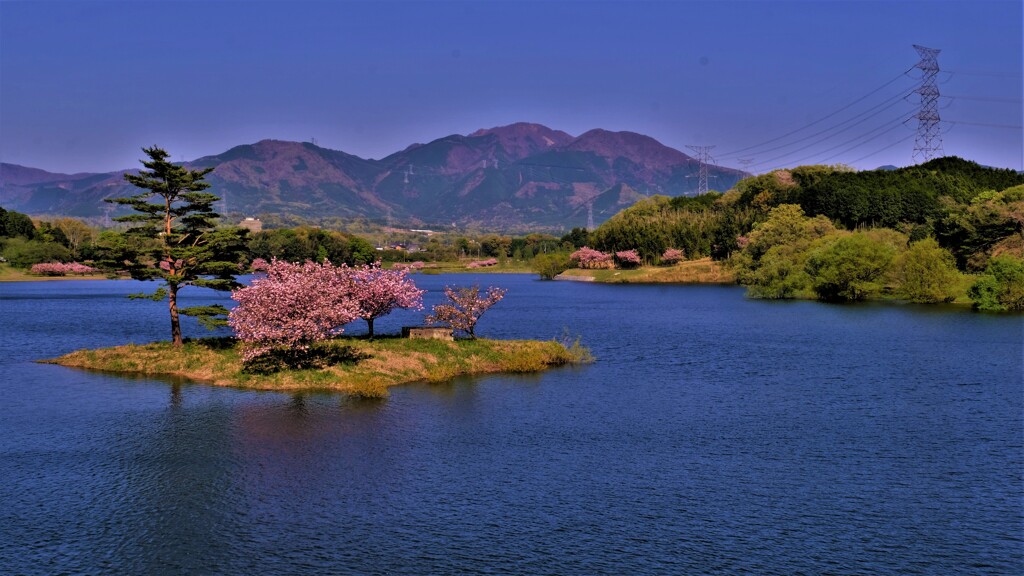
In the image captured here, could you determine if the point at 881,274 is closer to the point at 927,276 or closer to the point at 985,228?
the point at 927,276

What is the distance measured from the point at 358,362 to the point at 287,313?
5.78m

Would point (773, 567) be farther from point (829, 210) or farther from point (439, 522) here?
point (829, 210)

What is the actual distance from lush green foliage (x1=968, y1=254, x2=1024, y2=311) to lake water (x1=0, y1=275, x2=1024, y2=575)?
50456 mm

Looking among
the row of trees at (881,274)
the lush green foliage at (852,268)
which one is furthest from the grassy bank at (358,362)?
the lush green foliage at (852,268)

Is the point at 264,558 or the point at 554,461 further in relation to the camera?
the point at 554,461

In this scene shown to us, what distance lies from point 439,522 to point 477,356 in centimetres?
3103

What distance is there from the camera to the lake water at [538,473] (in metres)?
24.9

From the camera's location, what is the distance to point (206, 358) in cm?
5616

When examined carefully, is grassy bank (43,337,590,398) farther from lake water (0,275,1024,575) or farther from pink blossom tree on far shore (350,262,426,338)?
pink blossom tree on far shore (350,262,426,338)

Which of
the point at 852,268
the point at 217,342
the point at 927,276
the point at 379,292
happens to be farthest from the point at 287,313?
the point at 927,276

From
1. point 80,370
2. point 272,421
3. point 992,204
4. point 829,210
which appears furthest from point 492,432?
point 829,210

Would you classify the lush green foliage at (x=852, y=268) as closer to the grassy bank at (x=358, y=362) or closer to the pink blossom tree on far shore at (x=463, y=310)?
the grassy bank at (x=358, y=362)

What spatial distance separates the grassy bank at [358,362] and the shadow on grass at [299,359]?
0.22 metres

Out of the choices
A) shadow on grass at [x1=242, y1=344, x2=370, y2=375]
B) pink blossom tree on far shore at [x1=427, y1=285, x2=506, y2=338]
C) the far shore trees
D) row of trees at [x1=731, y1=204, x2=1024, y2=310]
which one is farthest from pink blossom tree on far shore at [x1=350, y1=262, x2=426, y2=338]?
row of trees at [x1=731, y1=204, x2=1024, y2=310]
